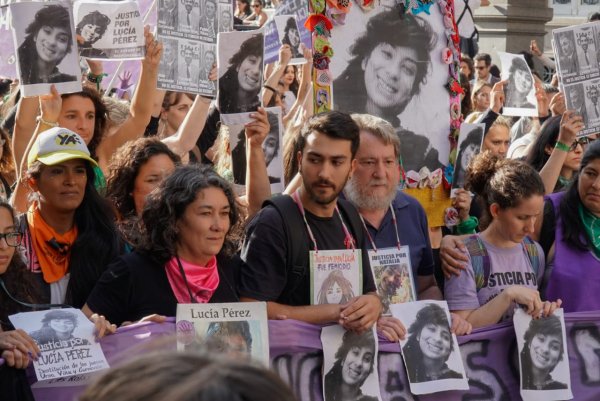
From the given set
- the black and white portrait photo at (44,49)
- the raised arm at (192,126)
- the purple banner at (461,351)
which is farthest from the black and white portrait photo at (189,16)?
the purple banner at (461,351)

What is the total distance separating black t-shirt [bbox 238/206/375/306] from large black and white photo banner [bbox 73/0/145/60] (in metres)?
1.76

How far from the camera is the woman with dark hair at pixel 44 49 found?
4961 millimetres

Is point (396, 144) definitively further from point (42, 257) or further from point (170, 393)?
point (170, 393)

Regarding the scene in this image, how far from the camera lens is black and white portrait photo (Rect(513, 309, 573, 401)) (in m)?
4.53

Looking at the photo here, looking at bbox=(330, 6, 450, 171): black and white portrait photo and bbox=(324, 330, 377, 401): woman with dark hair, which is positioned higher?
bbox=(330, 6, 450, 171): black and white portrait photo

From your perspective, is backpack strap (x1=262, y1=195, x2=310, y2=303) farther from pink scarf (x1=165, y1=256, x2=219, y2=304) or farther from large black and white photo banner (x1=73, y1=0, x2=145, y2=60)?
large black and white photo banner (x1=73, y1=0, x2=145, y2=60)

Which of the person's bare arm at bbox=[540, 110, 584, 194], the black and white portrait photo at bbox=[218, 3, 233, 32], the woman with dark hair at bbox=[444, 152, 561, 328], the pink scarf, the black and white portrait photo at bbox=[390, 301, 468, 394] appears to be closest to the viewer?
the pink scarf

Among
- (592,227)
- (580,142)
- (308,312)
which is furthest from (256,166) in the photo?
(580,142)

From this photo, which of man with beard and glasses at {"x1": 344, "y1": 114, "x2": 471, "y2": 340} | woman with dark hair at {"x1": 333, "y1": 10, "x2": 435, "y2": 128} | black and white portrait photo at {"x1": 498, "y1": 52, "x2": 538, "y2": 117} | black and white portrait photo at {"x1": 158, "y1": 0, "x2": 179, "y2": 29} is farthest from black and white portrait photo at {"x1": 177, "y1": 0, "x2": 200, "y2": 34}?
black and white portrait photo at {"x1": 498, "y1": 52, "x2": 538, "y2": 117}

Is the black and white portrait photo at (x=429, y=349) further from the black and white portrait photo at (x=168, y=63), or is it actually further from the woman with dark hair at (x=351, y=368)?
the black and white portrait photo at (x=168, y=63)

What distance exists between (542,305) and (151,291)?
5.58 feet

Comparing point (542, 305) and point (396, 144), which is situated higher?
point (396, 144)

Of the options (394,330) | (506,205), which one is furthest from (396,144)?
(394,330)

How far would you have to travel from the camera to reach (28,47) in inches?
196
